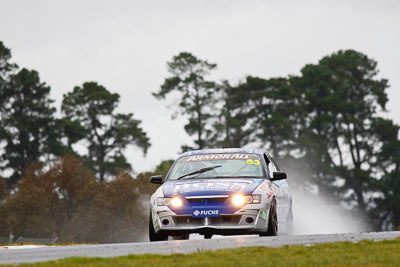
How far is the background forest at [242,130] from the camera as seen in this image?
76.8 metres

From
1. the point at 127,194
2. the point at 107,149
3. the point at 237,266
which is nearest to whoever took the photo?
the point at 237,266

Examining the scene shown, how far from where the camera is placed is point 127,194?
69.8 meters

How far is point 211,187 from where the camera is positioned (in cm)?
1462

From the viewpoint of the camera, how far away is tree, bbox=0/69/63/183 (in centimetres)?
7700

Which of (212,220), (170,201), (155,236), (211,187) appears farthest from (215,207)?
(155,236)

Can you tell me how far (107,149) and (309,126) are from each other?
19.2 m

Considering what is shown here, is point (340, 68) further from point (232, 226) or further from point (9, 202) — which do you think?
point (232, 226)

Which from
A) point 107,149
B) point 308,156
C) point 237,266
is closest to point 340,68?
point 308,156

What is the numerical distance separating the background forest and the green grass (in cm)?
5864

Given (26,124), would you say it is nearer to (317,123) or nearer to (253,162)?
(317,123)

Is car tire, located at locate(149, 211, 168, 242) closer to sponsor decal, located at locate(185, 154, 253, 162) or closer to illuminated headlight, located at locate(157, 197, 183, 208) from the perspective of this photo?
illuminated headlight, located at locate(157, 197, 183, 208)

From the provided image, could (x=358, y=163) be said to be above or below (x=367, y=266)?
above

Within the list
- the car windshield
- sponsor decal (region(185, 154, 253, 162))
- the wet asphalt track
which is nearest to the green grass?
the wet asphalt track

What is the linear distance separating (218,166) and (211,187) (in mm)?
1240
